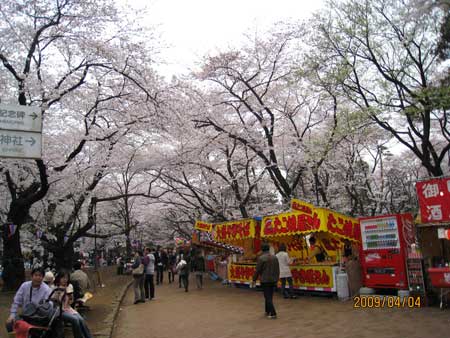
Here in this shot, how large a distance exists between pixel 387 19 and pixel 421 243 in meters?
7.88

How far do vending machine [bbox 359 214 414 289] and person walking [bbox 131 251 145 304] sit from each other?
22.7 feet

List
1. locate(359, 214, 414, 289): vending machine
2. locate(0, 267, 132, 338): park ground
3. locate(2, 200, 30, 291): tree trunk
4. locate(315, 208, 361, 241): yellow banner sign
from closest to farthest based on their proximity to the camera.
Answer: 1. locate(0, 267, 132, 338): park ground
2. locate(359, 214, 414, 289): vending machine
3. locate(315, 208, 361, 241): yellow banner sign
4. locate(2, 200, 30, 291): tree trunk

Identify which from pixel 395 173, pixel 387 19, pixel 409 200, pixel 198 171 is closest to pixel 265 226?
pixel 387 19

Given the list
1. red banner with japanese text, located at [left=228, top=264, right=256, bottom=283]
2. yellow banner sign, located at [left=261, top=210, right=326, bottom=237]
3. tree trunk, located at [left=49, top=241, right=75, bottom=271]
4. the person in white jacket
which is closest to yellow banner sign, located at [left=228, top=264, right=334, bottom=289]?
the person in white jacket

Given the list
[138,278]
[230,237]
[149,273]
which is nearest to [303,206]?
[230,237]

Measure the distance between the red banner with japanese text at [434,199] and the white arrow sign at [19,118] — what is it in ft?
27.0

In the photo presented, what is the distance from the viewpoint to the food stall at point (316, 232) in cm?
1138

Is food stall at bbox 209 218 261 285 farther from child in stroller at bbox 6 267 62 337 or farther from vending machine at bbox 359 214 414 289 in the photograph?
child in stroller at bbox 6 267 62 337

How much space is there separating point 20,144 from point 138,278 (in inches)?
335

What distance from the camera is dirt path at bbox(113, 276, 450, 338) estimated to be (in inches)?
292

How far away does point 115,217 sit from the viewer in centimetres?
4569
